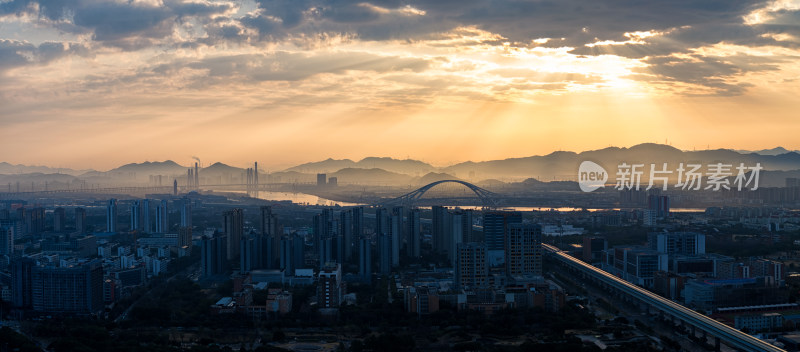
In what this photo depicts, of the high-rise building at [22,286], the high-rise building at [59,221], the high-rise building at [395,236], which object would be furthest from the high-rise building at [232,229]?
the high-rise building at [59,221]

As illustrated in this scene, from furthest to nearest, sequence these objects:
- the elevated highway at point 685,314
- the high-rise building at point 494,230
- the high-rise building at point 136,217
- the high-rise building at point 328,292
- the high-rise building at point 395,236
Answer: the high-rise building at point 136,217 → the high-rise building at point 395,236 → the high-rise building at point 494,230 → the high-rise building at point 328,292 → the elevated highway at point 685,314

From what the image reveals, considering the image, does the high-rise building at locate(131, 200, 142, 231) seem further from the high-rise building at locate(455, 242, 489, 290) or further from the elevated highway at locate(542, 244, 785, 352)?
the elevated highway at locate(542, 244, 785, 352)

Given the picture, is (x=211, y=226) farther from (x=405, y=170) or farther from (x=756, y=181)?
(x=405, y=170)

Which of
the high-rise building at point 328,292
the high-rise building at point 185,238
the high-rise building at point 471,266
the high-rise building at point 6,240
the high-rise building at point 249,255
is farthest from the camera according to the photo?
the high-rise building at point 185,238

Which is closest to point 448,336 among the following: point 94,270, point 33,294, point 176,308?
point 176,308

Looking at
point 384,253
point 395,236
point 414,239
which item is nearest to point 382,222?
point 414,239

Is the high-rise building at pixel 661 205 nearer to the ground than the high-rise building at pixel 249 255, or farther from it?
farther from it

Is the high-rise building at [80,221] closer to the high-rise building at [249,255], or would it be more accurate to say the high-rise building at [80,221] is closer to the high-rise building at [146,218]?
the high-rise building at [146,218]
